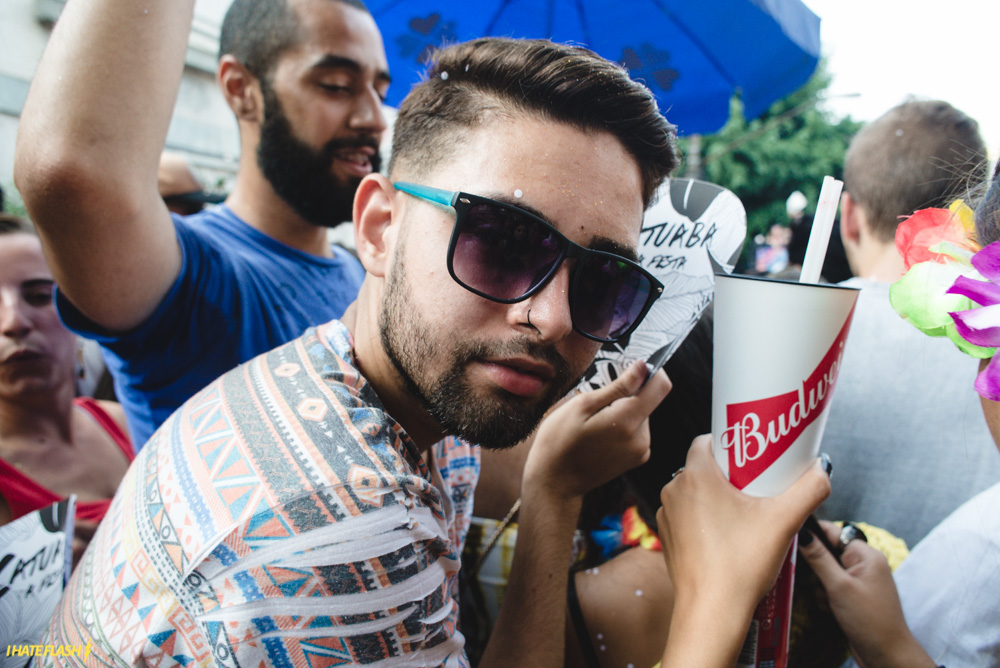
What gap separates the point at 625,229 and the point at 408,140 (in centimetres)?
64

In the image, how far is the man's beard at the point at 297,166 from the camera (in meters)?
2.25

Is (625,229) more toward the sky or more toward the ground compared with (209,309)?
more toward the sky

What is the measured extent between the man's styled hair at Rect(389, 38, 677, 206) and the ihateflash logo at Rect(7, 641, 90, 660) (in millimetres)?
1195

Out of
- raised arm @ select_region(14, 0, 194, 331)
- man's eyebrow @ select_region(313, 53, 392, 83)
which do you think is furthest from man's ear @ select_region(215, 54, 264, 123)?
raised arm @ select_region(14, 0, 194, 331)

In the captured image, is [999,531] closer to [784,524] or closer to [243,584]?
[784,524]

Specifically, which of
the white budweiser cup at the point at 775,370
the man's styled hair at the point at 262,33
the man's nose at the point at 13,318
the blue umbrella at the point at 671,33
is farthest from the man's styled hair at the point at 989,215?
the man's nose at the point at 13,318

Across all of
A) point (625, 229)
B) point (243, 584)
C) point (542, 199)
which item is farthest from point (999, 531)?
point (243, 584)

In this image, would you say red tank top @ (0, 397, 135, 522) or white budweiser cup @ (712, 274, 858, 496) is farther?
red tank top @ (0, 397, 135, 522)

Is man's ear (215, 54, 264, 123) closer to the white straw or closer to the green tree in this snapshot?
the white straw

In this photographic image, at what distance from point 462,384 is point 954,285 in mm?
876

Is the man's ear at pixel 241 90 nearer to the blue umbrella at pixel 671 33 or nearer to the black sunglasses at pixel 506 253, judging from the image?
the blue umbrella at pixel 671 33

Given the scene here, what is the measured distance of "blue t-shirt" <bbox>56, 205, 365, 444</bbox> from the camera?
5.47ft

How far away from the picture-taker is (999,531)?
1297mm

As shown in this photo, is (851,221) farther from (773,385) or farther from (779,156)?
(779,156)
